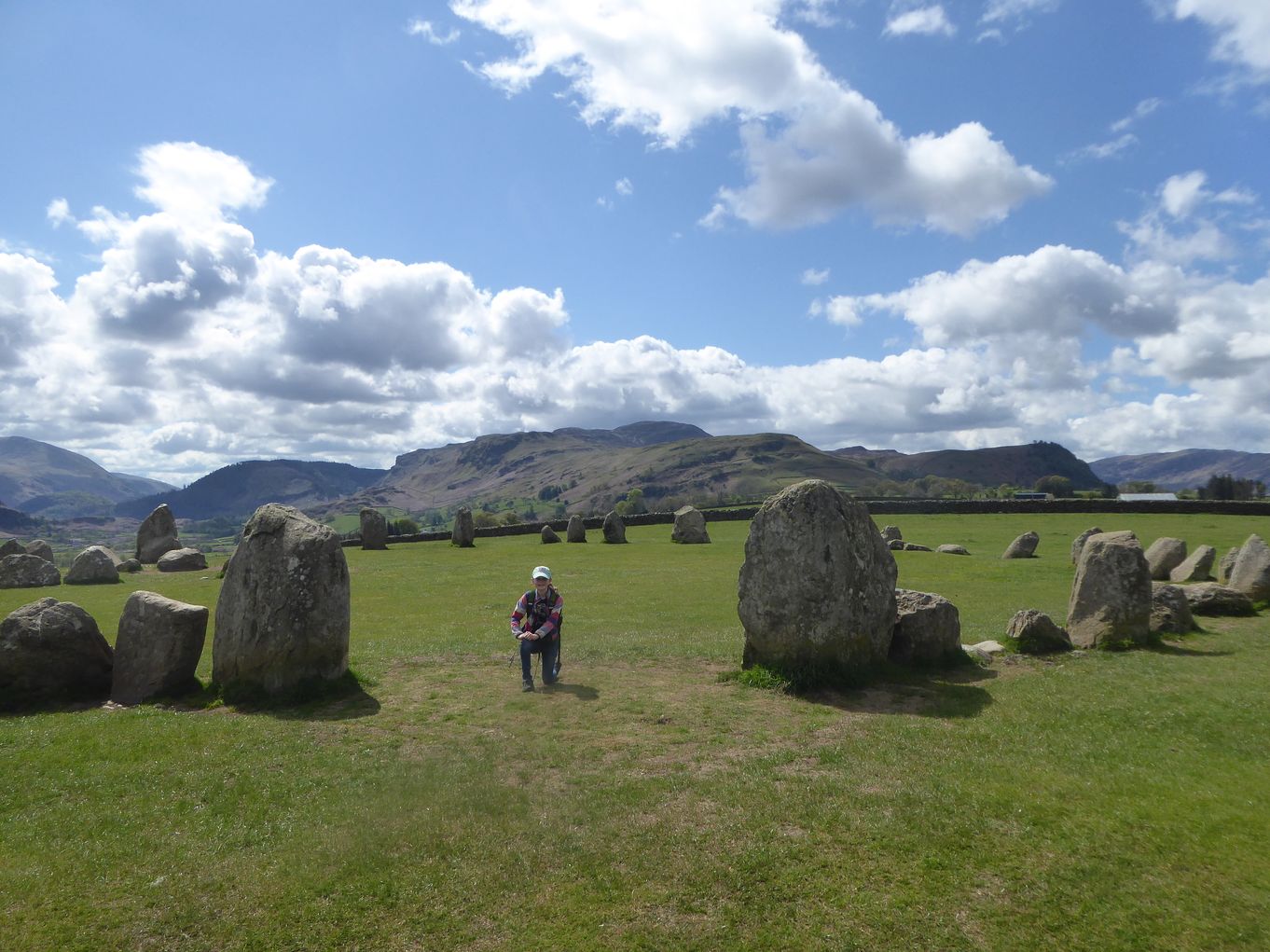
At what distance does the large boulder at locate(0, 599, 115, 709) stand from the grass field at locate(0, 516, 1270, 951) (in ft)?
3.55

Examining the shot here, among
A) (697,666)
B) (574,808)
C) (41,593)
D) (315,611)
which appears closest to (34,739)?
(315,611)

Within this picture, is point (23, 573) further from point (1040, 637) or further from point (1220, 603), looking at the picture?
point (1220, 603)

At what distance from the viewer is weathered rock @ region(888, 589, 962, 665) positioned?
1570 cm

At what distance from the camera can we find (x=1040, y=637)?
1661 centimetres

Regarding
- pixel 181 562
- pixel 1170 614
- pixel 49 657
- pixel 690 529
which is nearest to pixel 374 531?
pixel 181 562

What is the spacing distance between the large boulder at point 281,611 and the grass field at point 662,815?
0.94 metres

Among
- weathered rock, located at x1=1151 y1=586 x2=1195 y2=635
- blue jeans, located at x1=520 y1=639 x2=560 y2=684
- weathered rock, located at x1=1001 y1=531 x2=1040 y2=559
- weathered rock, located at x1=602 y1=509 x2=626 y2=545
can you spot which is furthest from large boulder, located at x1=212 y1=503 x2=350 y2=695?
weathered rock, located at x1=602 y1=509 x2=626 y2=545

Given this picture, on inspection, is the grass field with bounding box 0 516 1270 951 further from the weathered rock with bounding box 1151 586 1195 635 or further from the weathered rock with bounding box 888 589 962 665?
the weathered rock with bounding box 1151 586 1195 635

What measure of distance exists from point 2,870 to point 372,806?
3607mm

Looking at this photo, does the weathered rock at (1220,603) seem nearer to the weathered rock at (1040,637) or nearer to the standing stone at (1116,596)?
the standing stone at (1116,596)

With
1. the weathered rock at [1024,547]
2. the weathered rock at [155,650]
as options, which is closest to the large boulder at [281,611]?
the weathered rock at [155,650]

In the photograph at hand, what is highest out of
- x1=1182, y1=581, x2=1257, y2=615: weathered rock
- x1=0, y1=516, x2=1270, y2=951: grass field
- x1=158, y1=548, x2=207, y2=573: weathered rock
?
→ x1=158, y1=548, x2=207, y2=573: weathered rock

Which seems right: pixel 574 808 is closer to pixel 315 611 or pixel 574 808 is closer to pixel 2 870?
pixel 2 870

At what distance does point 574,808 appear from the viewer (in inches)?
349
